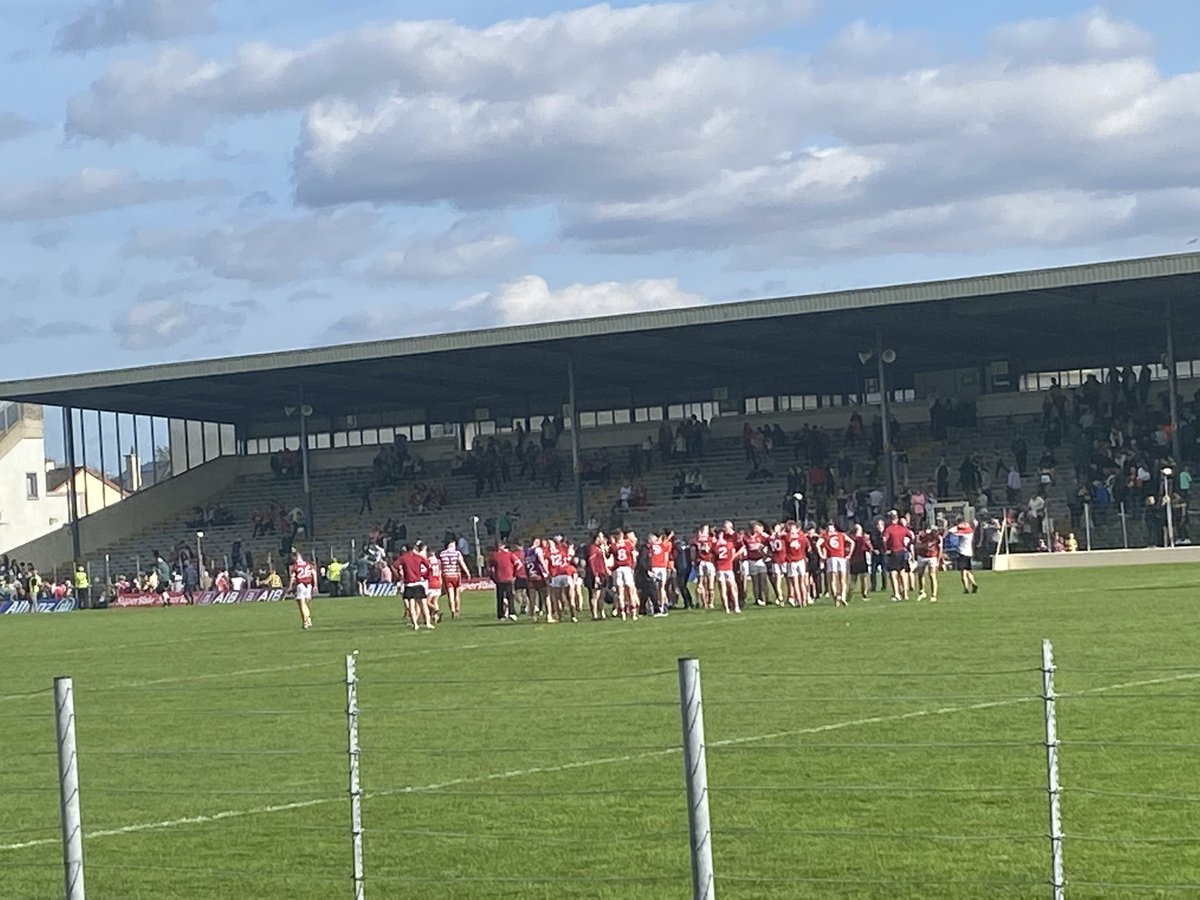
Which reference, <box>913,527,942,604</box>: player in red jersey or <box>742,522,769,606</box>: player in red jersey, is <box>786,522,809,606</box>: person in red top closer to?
<box>742,522,769,606</box>: player in red jersey

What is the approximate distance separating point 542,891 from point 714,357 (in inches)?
2096

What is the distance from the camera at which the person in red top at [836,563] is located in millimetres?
37719

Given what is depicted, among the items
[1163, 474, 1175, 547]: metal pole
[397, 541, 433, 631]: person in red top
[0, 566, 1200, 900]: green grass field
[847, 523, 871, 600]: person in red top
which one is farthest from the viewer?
[1163, 474, 1175, 547]: metal pole

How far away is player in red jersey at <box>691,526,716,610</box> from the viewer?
3831 cm

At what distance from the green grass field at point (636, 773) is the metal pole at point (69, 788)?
2485mm

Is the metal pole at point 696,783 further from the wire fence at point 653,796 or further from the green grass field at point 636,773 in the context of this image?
the green grass field at point 636,773

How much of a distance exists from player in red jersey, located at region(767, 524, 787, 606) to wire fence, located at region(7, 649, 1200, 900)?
57.3 feet

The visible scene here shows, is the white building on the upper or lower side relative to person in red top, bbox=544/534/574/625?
upper

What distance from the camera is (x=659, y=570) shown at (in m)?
38.1

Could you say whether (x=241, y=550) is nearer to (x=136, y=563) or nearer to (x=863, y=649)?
(x=136, y=563)

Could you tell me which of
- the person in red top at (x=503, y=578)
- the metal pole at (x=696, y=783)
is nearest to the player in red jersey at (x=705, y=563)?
the person in red top at (x=503, y=578)

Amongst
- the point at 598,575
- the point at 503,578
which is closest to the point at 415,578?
the point at 503,578

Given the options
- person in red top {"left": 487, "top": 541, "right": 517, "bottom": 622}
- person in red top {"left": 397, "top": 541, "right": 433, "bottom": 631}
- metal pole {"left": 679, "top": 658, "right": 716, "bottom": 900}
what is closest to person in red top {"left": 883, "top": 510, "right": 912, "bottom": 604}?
person in red top {"left": 487, "top": 541, "right": 517, "bottom": 622}

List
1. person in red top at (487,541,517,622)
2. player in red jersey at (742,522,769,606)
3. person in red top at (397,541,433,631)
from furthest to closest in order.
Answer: player in red jersey at (742,522,769,606) → person in red top at (487,541,517,622) → person in red top at (397,541,433,631)
